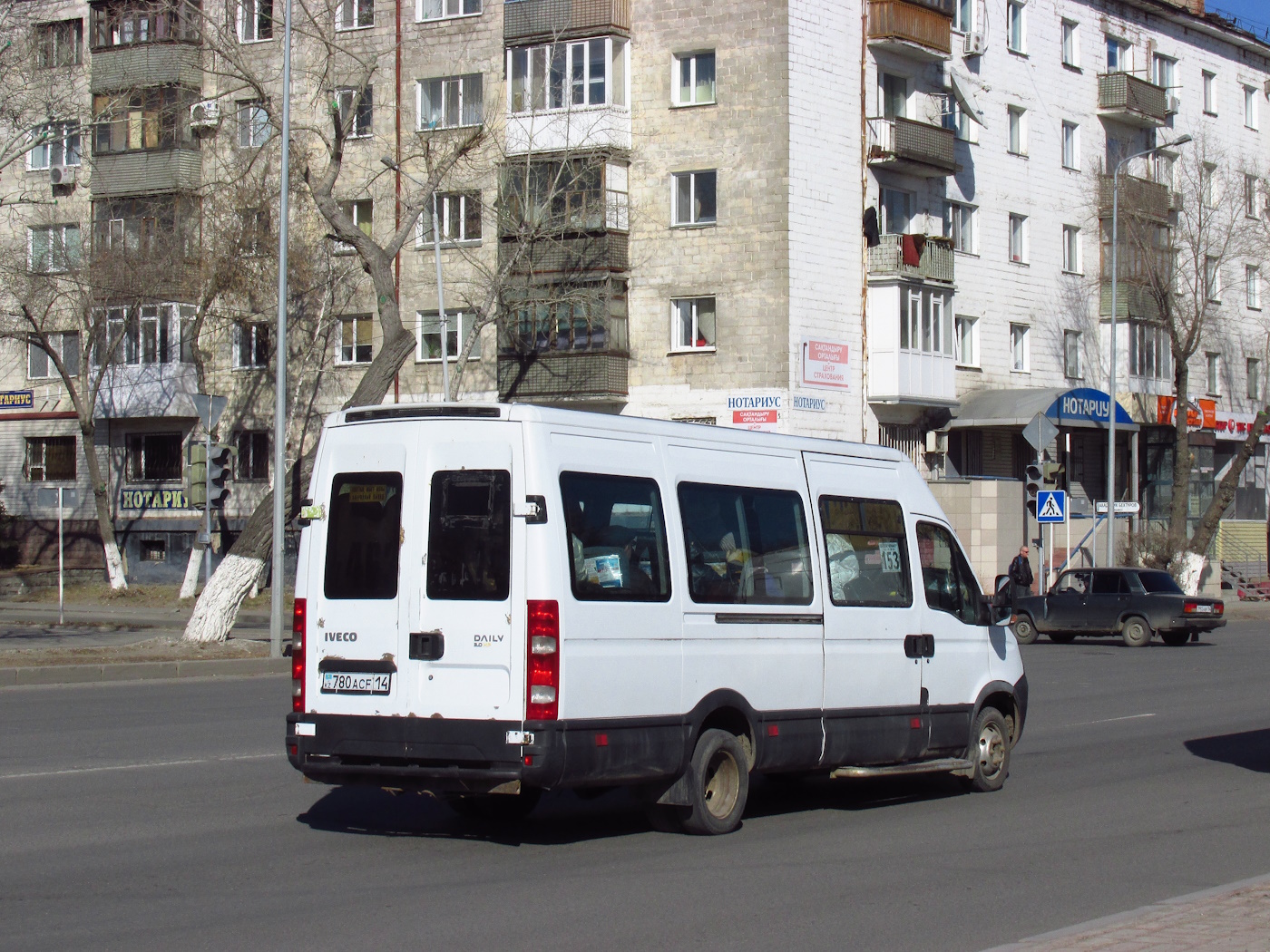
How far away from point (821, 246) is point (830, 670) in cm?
2965

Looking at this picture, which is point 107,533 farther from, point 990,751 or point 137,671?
point 990,751

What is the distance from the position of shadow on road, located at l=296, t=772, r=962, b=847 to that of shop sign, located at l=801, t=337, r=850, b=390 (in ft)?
86.6

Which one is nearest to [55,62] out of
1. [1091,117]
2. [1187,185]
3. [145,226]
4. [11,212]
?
[145,226]

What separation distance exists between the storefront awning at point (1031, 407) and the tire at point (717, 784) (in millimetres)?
32792

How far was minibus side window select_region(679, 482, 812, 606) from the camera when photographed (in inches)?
354

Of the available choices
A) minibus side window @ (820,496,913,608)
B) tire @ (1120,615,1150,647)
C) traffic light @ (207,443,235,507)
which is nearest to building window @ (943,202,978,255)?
tire @ (1120,615,1150,647)

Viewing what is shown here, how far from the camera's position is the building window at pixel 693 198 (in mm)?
38469

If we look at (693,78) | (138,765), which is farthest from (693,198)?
(138,765)

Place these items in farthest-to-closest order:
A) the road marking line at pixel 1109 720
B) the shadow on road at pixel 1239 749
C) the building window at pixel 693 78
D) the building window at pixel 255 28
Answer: the building window at pixel 255 28 < the building window at pixel 693 78 < the road marking line at pixel 1109 720 < the shadow on road at pixel 1239 749

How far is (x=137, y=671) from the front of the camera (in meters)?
20.3

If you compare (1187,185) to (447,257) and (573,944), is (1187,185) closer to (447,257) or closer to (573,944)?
(447,257)

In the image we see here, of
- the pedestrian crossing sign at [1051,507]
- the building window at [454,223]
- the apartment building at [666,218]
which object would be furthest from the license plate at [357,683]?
the building window at [454,223]

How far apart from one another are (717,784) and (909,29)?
3428 centimetres

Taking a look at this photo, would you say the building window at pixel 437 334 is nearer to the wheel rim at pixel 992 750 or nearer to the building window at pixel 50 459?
the building window at pixel 50 459
